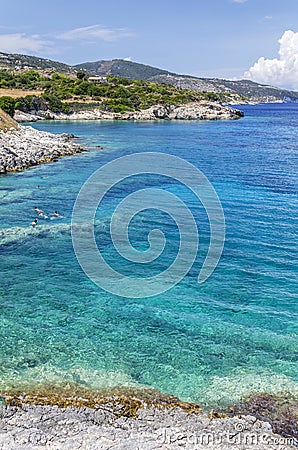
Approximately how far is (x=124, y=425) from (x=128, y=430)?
253 millimetres

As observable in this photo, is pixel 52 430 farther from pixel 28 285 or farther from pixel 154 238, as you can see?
pixel 154 238

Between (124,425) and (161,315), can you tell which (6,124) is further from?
(124,425)

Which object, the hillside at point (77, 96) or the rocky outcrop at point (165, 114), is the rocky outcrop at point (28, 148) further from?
the hillside at point (77, 96)

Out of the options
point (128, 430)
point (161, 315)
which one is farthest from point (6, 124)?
point (128, 430)

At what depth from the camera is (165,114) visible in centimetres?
13838

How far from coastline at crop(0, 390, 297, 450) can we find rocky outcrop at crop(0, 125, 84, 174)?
1445 inches

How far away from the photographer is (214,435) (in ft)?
38.2

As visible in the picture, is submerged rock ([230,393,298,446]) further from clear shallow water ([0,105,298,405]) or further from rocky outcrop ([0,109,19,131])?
rocky outcrop ([0,109,19,131])

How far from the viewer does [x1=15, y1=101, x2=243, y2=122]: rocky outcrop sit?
415ft

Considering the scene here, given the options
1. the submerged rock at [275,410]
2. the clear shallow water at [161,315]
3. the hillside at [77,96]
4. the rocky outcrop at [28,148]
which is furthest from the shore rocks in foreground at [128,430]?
the hillside at [77,96]

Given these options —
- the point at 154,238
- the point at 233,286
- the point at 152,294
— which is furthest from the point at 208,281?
the point at 154,238

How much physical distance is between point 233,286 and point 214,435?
961 centimetres

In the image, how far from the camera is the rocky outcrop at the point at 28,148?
47844mm

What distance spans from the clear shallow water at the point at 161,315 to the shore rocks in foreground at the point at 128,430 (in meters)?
1.22
